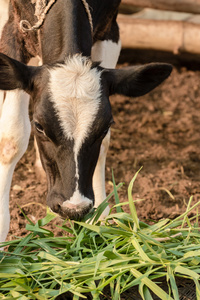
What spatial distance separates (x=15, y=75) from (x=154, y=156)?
2633 millimetres

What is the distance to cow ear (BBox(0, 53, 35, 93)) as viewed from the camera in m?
3.77

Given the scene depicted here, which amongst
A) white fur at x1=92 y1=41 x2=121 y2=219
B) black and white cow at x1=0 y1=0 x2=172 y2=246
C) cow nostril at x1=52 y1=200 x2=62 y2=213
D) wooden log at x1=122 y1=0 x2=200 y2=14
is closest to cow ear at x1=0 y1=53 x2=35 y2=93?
black and white cow at x1=0 y1=0 x2=172 y2=246

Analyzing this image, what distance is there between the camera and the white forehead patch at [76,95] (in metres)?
3.55

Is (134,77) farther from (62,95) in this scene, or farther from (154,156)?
(154,156)

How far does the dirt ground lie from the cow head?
1.91ft

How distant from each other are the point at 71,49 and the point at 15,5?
31.5 inches

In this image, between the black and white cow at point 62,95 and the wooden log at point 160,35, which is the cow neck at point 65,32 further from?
the wooden log at point 160,35

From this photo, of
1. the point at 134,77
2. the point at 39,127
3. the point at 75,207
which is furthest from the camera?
the point at 134,77

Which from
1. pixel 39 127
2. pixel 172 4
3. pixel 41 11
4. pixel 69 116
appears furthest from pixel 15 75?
pixel 172 4

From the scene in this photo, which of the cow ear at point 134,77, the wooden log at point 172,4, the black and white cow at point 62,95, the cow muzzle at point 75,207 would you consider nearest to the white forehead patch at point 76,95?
the black and white cow at point 62,95

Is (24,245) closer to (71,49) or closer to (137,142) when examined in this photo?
(71,49)

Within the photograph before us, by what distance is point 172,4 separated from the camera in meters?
7.66

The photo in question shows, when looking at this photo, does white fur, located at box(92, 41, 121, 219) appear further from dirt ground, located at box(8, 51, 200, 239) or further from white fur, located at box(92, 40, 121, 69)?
dirt ground, located at box(8, 51, 200, 239)

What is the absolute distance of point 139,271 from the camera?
3.07 meters
